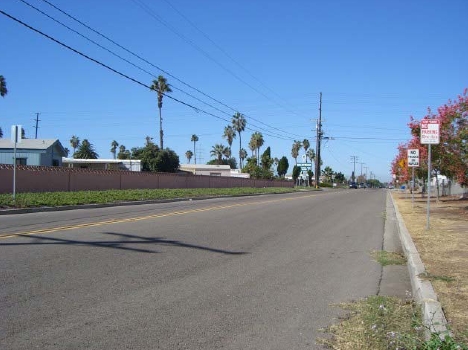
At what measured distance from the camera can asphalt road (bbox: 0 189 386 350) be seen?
5.08 metres

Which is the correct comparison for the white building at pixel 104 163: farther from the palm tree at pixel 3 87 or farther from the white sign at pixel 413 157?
the white sign at pixel 413 157

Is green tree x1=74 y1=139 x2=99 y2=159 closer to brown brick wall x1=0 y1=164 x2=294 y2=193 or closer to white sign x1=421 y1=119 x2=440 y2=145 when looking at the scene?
brown brick wall x1=0 y1=164 x2=294 y2=193

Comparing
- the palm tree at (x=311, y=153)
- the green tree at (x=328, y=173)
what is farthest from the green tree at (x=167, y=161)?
the green tree at (x=328, y=173)

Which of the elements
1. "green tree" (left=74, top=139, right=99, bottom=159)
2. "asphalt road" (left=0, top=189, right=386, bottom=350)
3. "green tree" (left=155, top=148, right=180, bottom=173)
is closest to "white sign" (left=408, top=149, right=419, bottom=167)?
"asphalt road" (left=0, top=189, right=386, bottom=350)

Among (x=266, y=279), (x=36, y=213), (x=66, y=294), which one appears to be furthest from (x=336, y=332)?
(x=36, y=213)

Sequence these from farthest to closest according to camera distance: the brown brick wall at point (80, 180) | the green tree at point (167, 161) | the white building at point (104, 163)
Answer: the green tree at point (167, 161) < the white building at point (104, 163) < the brown brick wall at point (80, 180)

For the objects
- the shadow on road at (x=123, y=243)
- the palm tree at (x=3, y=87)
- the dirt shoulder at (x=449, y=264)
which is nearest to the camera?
the dirt shoulder at (x=449, y=264)

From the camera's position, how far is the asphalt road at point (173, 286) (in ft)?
16.7

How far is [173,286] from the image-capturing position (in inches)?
281

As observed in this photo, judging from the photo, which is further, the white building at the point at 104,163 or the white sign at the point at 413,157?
the white building at the point at 104,163

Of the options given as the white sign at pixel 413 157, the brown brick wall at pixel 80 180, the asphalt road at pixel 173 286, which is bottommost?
the asphalt road at pixel 173 286

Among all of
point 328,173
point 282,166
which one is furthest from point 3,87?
point 328,173

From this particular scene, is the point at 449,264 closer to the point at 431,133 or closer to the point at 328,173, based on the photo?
the point at 431,133

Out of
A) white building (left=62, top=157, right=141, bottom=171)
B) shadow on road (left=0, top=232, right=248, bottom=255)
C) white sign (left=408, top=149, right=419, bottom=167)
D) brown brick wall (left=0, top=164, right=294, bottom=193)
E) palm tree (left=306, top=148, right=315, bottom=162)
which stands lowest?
shadow on road (left=0, top=232, right=248, bottom=255)
